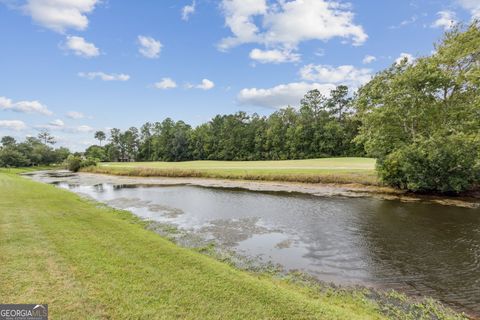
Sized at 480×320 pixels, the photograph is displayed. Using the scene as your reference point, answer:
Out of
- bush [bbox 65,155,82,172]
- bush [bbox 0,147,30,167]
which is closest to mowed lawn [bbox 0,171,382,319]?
bush [bbox 65,155,82,172]

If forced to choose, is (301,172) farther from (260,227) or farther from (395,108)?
(260,227)

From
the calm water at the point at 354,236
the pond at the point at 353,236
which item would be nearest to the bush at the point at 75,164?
the calm water at the point at 354,236

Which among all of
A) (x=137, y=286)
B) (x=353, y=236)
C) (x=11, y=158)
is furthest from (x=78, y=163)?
(x=137, y=286)

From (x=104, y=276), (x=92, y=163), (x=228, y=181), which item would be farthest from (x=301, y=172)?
(x=92, y=163)

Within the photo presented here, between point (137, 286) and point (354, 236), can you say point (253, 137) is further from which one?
point (137, 286)

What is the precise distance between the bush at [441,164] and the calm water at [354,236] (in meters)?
3.55

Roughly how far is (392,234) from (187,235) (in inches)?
309

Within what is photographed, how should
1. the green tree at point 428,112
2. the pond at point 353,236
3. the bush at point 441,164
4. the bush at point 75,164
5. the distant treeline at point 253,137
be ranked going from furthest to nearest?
1. the distant treeline at point 253,137
2. the bush at point 75,164
3. the green tree at point 428,112
4. the bush at point 441,164
5. the pond at point 353,236

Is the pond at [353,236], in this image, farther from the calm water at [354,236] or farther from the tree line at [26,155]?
the tree line at [26,155]

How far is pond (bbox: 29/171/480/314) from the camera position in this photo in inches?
260

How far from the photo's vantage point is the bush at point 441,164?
1736cm

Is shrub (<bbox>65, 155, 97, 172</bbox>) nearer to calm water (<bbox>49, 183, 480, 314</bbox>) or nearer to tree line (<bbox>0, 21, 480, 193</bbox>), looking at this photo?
calm water (<bbox>49, 183, 480, 314</bbox>)

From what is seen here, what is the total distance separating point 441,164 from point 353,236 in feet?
40.3

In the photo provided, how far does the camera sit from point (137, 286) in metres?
4.77
